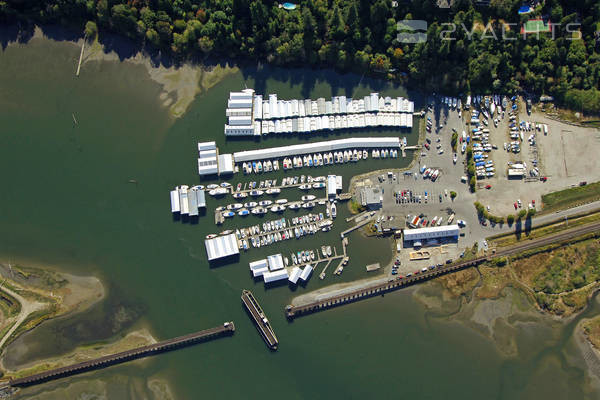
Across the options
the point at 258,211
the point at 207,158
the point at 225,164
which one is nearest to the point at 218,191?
the point at 225,164

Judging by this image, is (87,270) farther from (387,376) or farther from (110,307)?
(387,376)

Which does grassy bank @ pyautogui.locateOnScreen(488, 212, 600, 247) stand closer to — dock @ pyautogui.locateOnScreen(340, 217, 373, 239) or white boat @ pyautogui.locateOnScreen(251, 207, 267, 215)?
dock @ pyautogui.locateOnScreen(340, 217, 373, 239)

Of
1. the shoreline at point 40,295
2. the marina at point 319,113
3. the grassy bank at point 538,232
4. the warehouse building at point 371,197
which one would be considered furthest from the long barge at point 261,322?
the grassy bank at point 538,232

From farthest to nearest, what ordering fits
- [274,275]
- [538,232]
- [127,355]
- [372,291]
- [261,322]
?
[538,232] < [372,291] < [274,275] < [261,322] < [127,355]

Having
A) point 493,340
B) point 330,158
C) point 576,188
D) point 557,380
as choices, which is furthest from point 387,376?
point 576,188

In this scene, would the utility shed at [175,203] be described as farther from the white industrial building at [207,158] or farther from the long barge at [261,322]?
the long barge at [261,322]

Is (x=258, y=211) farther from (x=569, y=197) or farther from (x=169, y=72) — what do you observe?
(x=569, y=197)

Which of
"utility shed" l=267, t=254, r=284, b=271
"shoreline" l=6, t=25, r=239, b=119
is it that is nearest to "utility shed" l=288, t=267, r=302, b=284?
"utility shed" l=267, t=254, r=284, b=271
